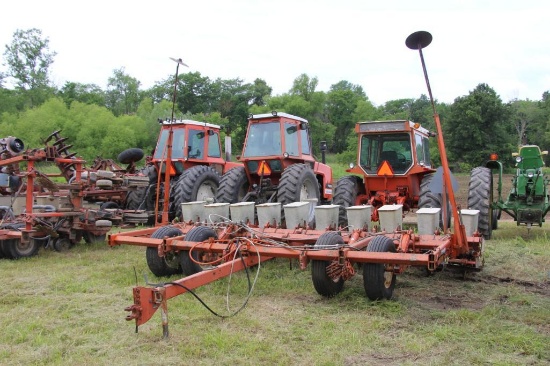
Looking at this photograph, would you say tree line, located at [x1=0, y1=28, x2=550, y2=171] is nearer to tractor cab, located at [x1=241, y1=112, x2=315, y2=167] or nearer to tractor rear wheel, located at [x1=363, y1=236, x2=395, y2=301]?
tractor cab, located at [x1=241, y1=112, x2=315, y2=167]

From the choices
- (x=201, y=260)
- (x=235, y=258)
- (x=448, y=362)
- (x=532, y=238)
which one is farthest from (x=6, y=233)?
(x=532, y=238)

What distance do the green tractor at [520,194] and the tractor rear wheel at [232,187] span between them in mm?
3673

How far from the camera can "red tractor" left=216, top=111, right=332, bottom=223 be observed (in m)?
7.72

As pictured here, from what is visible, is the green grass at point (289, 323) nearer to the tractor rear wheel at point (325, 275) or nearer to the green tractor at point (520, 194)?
the tractor rear wheel at point (325, 275)

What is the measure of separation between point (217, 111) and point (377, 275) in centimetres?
4666

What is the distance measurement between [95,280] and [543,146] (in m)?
47.2

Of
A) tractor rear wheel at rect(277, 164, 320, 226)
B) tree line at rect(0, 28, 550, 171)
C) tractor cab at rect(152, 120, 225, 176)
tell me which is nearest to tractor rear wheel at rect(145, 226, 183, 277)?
tractor rear wheel at rect(277, 164, 320, 226)

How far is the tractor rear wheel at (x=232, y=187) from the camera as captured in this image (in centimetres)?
762

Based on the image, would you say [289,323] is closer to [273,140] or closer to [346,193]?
[346,193]

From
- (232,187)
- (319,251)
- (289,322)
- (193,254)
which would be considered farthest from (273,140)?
(289,322)

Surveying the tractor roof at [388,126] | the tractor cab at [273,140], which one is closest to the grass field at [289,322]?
the tractor cab at [273,140]

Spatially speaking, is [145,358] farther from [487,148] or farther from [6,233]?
[487,148]

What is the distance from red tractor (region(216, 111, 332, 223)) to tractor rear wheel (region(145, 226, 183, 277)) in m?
1.93

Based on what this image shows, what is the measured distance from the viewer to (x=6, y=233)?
6812 mm
